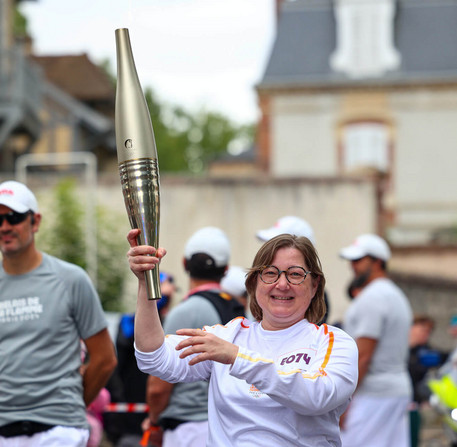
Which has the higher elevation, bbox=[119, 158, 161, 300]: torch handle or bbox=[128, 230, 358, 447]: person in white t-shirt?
bbox=[119, 158, 161, 300]: torch handle

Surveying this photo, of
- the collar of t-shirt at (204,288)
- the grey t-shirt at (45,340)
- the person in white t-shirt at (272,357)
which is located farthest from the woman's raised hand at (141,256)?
the collar of t-shirt at (204,288)

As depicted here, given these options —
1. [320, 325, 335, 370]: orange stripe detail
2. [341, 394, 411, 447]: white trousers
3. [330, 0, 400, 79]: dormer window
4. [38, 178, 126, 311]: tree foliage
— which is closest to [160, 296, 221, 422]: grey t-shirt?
[320, 325, 335, 370]: orange stripe detail

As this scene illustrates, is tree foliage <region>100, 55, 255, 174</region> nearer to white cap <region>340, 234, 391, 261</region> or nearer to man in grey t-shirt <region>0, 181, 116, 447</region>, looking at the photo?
white cap <region>340, 234, 391, 261</region>

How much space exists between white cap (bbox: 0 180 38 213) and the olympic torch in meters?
1.91

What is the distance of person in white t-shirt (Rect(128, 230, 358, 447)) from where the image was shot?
3.15m

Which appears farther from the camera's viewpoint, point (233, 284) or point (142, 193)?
point (233, 284)

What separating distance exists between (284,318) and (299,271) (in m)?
0.17

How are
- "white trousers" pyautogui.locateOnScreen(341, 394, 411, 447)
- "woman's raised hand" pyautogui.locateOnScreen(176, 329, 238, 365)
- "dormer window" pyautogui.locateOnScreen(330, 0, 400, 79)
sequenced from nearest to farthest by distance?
"woman's raised hand" pyautogui.locateOnScreen(176, 329, 238, 365)
"white trousers" pyautogui.locateOnScreen(341, 394, 411, 447)
"dormer window" pyautogui.locateOnScreen(330, 0, 400, 79)

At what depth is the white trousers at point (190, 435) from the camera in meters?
5.20

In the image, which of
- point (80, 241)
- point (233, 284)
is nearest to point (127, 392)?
point (233, 284)

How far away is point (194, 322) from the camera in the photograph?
5102mm

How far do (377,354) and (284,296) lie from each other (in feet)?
12.3

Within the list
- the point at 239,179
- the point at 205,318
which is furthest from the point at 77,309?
the point at 239,179

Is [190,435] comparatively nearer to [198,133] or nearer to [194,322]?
[194,322]
